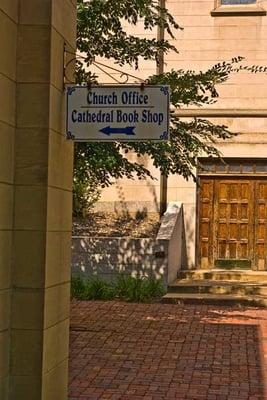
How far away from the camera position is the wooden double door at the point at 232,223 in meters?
15.7

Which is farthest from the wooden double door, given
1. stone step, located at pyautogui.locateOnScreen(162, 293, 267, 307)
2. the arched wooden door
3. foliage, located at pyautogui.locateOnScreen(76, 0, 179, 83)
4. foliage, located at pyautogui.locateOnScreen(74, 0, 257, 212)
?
foliage, located at pyautogui.locateOnScreen(76, 0, 179, 83)

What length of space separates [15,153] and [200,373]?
13.1 ft

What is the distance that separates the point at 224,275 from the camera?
48.9ft

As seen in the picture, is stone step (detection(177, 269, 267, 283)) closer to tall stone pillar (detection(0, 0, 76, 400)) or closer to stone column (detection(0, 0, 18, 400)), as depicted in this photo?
tall stone pillar (detection(0, 0, 76, 400))

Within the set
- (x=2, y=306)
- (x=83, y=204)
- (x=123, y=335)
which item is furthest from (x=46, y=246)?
(x=83, y=204)

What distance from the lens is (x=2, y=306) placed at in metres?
4.64

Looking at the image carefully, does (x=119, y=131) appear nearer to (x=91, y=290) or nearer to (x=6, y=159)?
(x=6, y=159)

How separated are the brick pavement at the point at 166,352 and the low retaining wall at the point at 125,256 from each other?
4.58ft

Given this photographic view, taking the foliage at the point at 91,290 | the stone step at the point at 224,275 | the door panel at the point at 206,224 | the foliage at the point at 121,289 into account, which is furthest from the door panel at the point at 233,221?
the foliage at the point at 91,290

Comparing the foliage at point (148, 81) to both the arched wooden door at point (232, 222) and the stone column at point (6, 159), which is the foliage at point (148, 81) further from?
the arched wooden door at point (232, 222)

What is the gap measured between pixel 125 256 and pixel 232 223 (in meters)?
3.19

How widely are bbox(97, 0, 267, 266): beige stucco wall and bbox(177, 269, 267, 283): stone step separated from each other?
68 cm

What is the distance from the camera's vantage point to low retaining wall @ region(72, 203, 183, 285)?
13750 millimetres

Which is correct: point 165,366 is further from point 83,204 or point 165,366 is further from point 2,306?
point 83,204
